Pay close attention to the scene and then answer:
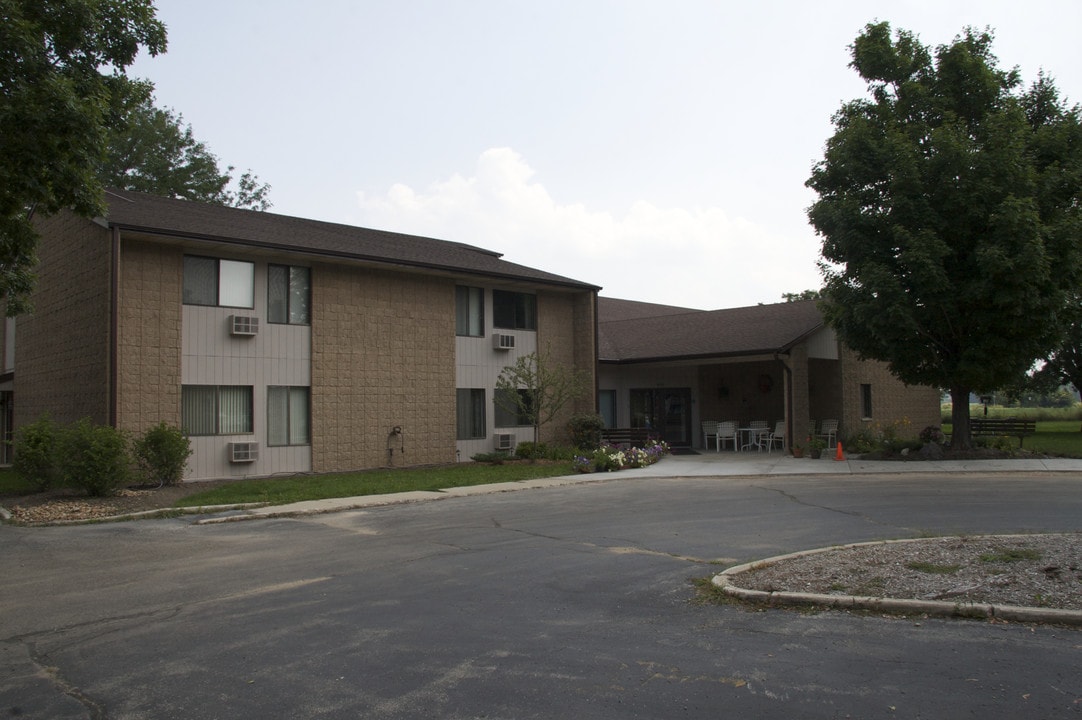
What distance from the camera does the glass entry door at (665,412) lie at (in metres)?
30.8

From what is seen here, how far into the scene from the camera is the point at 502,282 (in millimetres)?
25391

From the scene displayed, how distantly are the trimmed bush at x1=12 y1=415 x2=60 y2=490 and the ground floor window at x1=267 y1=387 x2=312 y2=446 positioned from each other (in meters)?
4.61

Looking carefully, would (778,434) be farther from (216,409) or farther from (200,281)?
(200,281)

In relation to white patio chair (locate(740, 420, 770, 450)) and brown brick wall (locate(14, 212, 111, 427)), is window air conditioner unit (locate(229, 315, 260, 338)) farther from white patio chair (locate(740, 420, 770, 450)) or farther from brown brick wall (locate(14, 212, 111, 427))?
white patio chair (locate(740, 420, 770, 450))

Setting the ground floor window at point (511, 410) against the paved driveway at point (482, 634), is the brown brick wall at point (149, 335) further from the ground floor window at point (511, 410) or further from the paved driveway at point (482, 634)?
the ground floor window at point (511, 410)

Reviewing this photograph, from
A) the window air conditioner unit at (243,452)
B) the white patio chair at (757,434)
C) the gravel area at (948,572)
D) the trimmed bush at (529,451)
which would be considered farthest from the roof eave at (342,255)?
the gravel area at (948,572)

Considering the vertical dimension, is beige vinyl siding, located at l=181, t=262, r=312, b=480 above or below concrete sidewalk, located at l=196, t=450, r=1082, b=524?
above

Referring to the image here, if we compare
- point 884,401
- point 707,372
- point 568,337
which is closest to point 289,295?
point 568,337

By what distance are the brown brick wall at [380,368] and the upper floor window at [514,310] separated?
1.95 metres

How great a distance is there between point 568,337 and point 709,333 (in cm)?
518

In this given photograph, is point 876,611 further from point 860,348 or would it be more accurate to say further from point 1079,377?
point 1079,377

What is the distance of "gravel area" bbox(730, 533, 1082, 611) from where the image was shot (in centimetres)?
709

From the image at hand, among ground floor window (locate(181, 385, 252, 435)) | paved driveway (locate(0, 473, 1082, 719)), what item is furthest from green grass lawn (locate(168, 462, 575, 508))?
paved driveway (locate(0, 473, 1082, 719))

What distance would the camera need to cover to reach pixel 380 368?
22.5m
